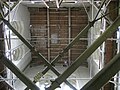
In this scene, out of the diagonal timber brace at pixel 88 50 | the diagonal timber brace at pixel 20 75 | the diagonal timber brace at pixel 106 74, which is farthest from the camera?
the diagonal timber brace at pixel 20 75

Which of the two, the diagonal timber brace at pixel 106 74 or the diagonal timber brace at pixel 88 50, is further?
the diagonal timber brace at pixel 88 50

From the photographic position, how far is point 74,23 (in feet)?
29.8

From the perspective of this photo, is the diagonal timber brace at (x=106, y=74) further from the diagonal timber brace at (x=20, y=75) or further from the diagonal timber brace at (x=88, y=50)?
the diagonal timber brace at (x=20, y=75)

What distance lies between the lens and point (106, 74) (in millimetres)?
1054

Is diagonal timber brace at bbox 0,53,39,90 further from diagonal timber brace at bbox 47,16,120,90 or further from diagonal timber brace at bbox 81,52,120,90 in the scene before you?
diagonal timber brace at bbox 81,52,120,90

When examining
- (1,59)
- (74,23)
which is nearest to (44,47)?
(74,23)

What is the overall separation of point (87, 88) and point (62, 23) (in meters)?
8.13

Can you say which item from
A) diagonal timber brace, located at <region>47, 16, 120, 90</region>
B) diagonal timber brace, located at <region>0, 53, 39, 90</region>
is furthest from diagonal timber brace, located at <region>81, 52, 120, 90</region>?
diagonal timber brace, located at <region>0, 53, 39, 90</region>

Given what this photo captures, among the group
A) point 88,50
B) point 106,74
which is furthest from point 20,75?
point 106,74

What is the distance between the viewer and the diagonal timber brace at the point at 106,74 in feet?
3.40

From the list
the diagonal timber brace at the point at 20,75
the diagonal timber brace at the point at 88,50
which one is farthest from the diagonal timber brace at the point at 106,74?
the diagonal timber brace at the point at 20,75

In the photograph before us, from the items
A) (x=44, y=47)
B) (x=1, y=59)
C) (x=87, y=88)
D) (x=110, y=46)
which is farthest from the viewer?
(x=44, y=47)

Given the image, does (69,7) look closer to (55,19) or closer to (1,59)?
(55,19)

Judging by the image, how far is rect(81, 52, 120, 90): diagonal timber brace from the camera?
1036mm
